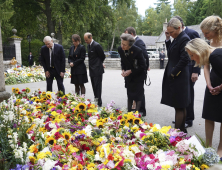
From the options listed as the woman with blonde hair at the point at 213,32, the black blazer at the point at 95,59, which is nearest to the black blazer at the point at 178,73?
the woman with blonde hair at the point at 213,32

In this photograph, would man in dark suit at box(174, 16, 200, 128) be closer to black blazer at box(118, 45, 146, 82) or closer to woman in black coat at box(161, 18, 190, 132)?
woman in black coat at box(161, 18, 190, 132)

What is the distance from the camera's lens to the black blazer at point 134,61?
4.53 meters

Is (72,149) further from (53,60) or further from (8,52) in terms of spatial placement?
(8,52)

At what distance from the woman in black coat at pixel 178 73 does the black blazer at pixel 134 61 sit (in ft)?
2.71

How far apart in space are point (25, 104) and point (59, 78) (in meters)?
2.02

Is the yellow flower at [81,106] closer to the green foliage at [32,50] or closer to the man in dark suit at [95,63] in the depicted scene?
the man in dark suit at [95,63]

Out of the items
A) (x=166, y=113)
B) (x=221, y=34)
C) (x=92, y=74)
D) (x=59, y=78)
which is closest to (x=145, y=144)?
(x=221, y=34)

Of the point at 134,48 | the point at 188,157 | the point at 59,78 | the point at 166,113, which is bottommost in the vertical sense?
the point at 166,113

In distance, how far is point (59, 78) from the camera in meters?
6.50

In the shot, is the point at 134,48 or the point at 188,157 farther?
the point at 134,48

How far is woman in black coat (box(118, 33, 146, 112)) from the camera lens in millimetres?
4422

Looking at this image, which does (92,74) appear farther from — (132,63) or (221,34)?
(221,34)

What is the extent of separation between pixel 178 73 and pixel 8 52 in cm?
1691

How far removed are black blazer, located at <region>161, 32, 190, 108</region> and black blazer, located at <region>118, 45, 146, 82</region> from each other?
0.86m
